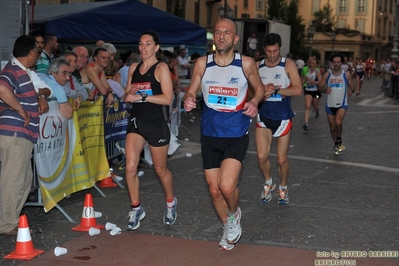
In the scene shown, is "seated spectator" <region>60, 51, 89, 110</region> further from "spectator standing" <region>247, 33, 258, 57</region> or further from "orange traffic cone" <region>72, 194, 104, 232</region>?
"spectator standing" <region>247, 33, 258, 57</region>

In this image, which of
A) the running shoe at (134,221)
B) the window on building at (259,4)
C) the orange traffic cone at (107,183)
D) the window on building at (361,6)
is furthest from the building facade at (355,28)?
the running shoe at (134,221)

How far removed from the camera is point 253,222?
7938 mm

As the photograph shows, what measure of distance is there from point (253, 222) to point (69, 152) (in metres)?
2.28

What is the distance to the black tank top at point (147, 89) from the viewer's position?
745 cm

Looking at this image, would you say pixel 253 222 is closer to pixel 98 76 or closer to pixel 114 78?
pixel 98 76

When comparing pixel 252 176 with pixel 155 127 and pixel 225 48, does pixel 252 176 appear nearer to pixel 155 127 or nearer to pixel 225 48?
pixel 155 127

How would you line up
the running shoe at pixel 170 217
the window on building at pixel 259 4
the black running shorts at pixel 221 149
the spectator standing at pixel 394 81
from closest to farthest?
the black running shorts at pixel 221 149
the running shoe at pixel 170 217
the spectator standing at pixel 394 81
the window on building at pixel 259 4

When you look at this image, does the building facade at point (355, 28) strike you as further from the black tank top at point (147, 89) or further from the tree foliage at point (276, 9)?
Result: the black tank top at point (147, 89)

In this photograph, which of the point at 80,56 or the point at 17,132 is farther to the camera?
the point at 80,56

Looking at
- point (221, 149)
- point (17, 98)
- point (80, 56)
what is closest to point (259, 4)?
point (80, 56)

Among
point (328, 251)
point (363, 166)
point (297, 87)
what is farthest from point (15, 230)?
point (363, 166)

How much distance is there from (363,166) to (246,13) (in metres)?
59.4

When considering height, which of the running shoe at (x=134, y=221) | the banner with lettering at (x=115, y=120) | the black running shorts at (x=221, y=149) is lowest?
the running shoe at (x=134, y=221)

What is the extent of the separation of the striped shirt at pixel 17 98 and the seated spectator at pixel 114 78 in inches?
143
